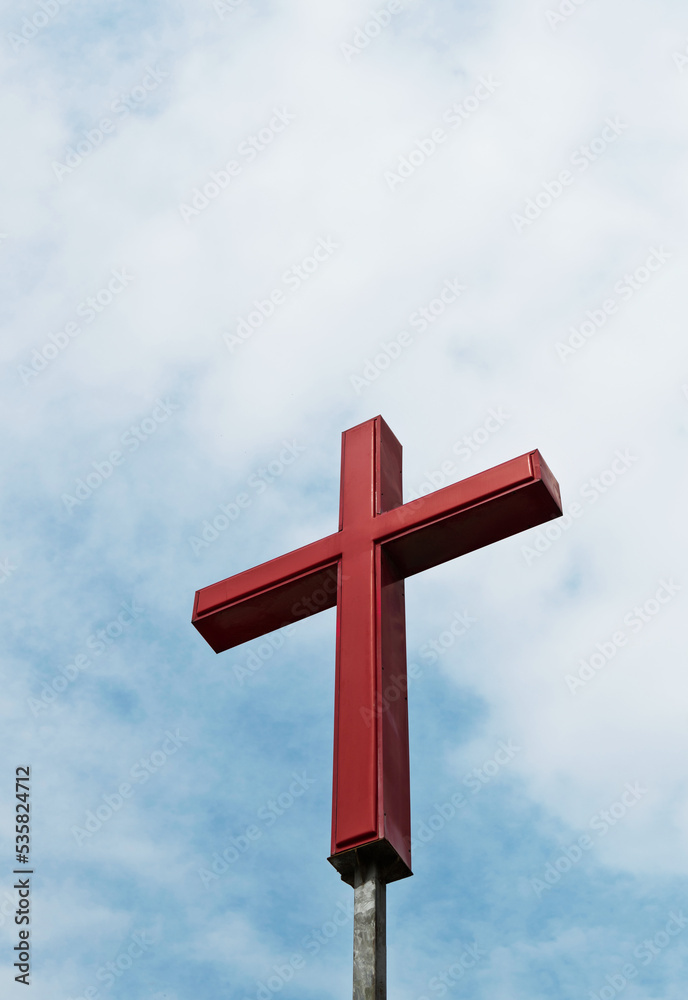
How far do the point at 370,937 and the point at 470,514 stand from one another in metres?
2.92

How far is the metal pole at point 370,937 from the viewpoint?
244 inches

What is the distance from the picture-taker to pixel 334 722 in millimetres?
7496

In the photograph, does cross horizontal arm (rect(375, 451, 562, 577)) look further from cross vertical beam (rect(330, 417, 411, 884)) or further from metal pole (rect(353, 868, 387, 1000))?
metal pole (rect(353, 868, 387, 1000))

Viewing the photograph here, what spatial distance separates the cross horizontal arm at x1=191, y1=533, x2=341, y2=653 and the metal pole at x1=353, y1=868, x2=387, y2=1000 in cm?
235

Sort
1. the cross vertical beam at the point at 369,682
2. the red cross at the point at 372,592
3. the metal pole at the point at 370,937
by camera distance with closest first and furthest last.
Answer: the metal pole at the point at 370,937
the cross vertical beam at the point at 369,682
the red cross at the point at 372,592

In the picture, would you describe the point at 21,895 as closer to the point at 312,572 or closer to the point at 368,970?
the point at 312,572

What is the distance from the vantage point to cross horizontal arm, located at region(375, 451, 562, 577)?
8.16 m

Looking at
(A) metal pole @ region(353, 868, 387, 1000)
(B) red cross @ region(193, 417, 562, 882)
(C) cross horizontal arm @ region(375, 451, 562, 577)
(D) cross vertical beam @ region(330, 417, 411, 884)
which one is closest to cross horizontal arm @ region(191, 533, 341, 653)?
(B) red cross @ region(193, 417, 562, 882)

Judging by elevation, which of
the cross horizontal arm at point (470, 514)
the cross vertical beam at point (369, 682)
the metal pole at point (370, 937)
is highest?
the cross horizontal arm at point (470, 514)

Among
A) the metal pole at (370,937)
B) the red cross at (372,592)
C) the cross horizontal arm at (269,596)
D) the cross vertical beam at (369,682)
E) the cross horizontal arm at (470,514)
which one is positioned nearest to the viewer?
the metal pole at (370,937)

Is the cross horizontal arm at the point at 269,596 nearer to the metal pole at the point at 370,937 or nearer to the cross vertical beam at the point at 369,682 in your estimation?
the cross vertical beam at the point at 369,682

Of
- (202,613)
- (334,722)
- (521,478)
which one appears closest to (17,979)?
(202,613)

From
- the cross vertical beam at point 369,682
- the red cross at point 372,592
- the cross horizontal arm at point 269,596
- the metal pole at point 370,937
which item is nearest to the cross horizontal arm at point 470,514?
the red cross at point 372,592

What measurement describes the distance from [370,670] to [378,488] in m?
1.69
